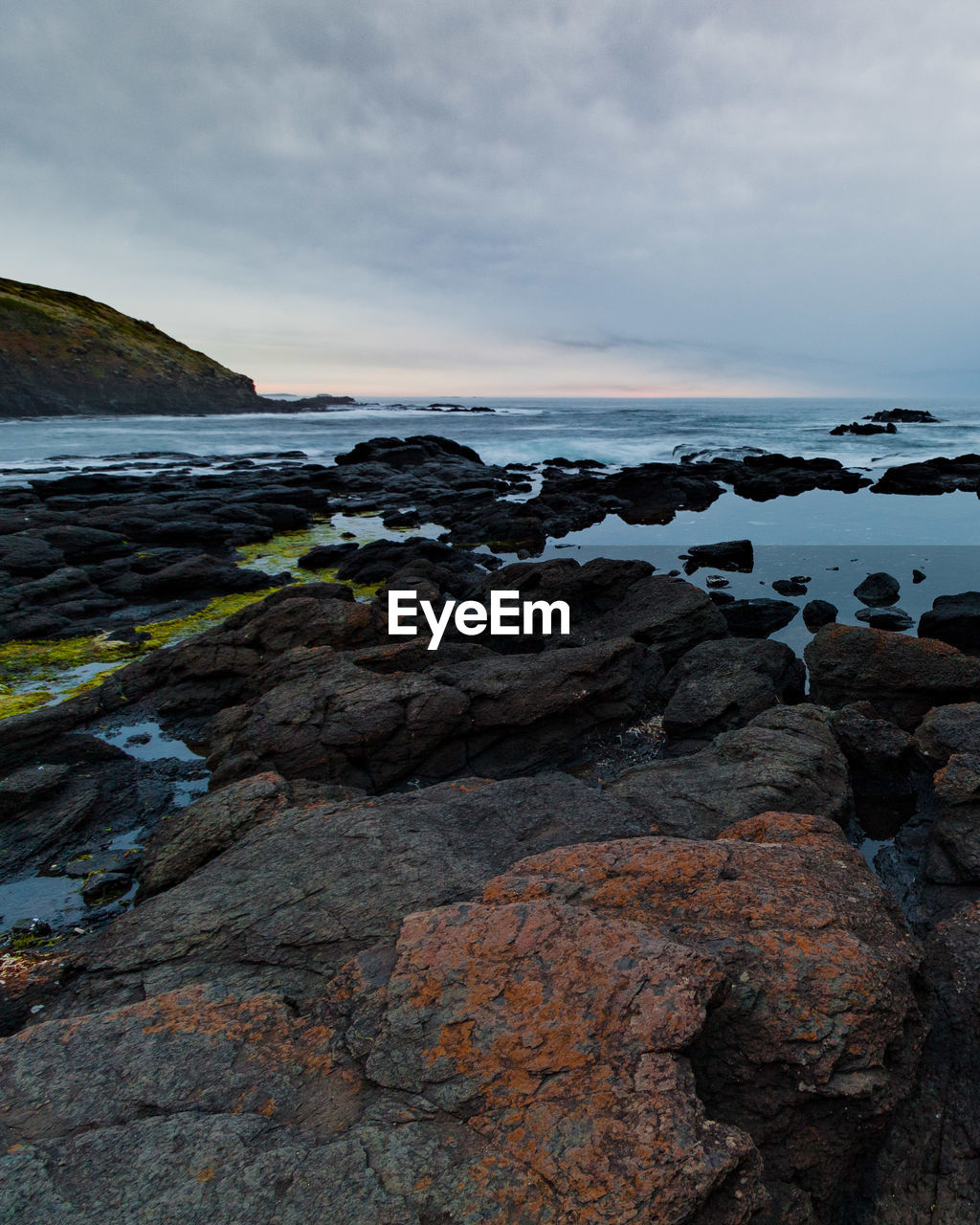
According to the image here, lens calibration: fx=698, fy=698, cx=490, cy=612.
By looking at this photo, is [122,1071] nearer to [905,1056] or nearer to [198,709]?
[905,1056]

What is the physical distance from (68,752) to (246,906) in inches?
265

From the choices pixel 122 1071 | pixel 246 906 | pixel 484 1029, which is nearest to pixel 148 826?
pixel 246 906

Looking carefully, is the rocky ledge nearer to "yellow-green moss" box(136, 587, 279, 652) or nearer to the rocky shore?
the rocky shore

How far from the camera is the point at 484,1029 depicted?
3480mm

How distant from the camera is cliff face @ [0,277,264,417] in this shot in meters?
112

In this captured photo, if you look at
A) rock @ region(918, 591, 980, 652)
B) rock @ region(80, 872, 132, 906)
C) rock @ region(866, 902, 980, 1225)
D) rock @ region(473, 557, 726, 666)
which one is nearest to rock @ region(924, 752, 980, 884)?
rock @ region(866, 902, 980, 1225)

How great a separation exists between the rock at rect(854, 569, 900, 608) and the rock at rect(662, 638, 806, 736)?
23.9ft

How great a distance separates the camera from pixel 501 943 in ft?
12.7

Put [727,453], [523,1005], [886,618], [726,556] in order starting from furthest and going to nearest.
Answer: [727,453], [726,556], [886,618], [523,1005]

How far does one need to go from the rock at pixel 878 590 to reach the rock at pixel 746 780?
1124 cm

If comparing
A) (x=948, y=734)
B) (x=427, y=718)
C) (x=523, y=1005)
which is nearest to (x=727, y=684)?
(x=948, y=734)

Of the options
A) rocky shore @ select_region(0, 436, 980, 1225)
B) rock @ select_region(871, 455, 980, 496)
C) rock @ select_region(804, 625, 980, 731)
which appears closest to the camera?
rocky shore @ select_region(0, 436, 980, 1225)

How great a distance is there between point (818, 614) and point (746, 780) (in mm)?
10715

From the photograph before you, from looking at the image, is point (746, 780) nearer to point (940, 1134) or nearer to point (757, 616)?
point (940, 1134)
